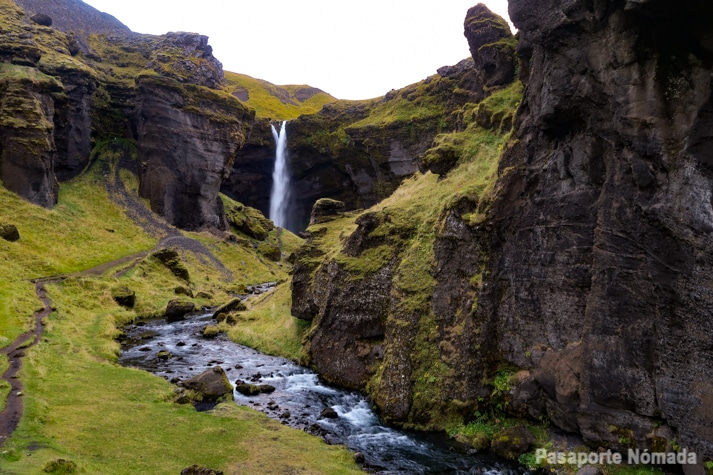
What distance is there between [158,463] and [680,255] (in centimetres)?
→ 2043

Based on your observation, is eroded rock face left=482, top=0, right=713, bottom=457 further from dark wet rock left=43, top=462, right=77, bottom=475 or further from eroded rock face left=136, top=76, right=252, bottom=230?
eroded rock face left=136, top=76, right=252, bottom=230

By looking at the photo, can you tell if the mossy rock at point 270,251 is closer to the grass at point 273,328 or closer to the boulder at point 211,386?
the grass at point 273,328

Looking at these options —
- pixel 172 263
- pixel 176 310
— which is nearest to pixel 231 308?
pixel 176 310

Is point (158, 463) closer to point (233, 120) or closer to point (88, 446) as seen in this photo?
point (88, 446)

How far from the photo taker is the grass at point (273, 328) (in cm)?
3878

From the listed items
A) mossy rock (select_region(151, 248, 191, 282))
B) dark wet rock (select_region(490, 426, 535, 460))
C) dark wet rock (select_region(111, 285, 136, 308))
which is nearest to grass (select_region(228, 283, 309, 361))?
dark wet rock (select_region(111, 285, 136, 308))

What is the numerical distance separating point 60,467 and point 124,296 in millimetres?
41704

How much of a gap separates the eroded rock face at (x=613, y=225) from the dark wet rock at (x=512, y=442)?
1.44 meters

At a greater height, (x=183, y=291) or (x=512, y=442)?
(x=512, y=442)

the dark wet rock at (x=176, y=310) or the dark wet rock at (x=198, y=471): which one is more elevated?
the dark wet rock at (x=198, y=471)

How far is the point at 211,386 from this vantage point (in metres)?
26.5

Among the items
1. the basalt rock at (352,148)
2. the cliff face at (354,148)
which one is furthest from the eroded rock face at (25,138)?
the cliff face at (354,148)

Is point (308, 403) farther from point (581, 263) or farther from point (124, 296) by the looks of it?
point (124, 296)

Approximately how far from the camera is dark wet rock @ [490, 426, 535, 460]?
65.8ft
